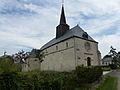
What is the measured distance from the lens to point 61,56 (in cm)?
2703

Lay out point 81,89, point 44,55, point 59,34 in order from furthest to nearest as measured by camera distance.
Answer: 1. point 44,55
2. point 59,34
3. point 81,89

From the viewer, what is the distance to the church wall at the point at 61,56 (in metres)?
24.1

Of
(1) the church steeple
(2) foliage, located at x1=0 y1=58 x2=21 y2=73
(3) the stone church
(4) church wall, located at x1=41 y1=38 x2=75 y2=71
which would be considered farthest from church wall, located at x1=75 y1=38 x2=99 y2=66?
(2) foliage, located at x1=0 y1=58 x2=21 y2=73

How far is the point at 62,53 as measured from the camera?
2678 centimetres

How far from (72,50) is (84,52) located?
2378 millimetres

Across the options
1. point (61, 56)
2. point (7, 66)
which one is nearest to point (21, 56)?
point (61, 56)

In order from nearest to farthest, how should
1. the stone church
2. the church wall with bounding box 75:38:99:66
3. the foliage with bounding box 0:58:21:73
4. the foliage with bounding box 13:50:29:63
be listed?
the foliage with bounding box 0:58:21:73
the church wall with bounding box 75:38:99:66
the stone church
the foliage with bounding box 13:50:29:63

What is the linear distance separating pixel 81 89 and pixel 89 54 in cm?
1384

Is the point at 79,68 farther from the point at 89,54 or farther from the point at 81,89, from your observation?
the point at 89,54

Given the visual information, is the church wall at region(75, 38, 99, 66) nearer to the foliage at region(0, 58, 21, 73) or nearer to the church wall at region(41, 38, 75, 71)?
the church wall at region(41, 38, 75, 71)

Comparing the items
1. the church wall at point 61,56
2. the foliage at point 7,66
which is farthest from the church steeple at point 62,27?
the foliage at point 7,66

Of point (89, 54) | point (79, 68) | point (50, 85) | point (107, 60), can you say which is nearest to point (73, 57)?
point (89, 54)

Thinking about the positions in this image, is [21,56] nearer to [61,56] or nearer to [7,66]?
[61,56]

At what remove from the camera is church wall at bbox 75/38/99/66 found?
2353 cm
